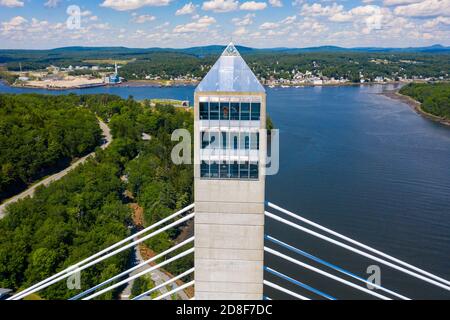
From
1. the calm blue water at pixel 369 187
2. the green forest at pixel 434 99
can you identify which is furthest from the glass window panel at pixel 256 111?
the green forest at pixel 434 99

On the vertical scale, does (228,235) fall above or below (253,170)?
below

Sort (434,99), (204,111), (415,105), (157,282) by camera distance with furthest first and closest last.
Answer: (415,105) < (434,99) < (157,282) < (204,111)

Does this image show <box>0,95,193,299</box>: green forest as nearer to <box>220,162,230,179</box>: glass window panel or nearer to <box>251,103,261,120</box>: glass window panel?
<box>220,162,230,179</box>: glass window panel

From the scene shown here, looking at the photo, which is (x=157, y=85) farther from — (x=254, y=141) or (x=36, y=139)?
(x=254, y=141)

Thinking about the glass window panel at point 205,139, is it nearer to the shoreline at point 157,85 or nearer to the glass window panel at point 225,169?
the glass window panel at point 225,169

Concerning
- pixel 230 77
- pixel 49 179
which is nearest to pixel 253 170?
pixel 230 77

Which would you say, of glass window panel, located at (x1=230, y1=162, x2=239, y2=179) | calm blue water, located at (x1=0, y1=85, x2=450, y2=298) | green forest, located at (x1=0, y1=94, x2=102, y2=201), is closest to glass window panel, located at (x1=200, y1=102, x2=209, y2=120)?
glass window panel, located at (x1=230, y1=162, x2=239, y2=179)
